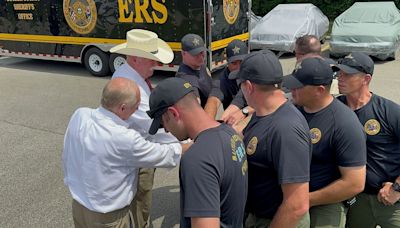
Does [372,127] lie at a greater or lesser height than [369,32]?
greater

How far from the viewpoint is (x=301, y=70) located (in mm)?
2346

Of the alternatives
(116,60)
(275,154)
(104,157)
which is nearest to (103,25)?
(116,60)

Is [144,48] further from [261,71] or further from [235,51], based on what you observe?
[261,71]

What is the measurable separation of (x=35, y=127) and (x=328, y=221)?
20.3 feet

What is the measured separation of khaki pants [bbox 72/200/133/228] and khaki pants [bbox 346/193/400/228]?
1784mm

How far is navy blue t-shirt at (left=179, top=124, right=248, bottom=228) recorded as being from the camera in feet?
5.59

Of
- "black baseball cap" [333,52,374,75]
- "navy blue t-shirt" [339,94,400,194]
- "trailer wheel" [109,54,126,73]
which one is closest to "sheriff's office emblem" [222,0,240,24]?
"trailer wheel" [109,54,126,73]

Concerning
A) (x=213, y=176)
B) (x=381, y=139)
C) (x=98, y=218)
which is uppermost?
(x=213, y=176)

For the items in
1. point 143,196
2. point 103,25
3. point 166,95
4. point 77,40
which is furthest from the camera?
point 77,40

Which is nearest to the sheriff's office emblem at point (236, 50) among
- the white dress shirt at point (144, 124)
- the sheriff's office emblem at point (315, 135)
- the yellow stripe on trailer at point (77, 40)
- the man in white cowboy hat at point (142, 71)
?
the man in white cowboy hat at point (142, 71)

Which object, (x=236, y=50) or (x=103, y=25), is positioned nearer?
(x=236, y=50)

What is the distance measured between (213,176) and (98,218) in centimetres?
132

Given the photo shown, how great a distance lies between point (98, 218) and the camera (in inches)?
105

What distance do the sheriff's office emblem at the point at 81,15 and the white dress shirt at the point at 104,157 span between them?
8582 mm
